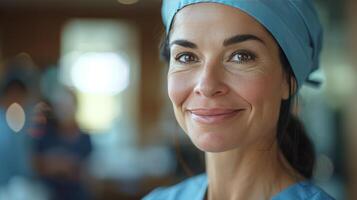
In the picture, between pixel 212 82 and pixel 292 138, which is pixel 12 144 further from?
pixel 212 82

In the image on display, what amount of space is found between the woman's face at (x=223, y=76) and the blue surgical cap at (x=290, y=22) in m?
0.01

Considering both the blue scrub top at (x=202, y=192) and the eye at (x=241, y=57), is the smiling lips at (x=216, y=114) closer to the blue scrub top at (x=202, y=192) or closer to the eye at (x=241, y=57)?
the eye at (x=241, y=57)

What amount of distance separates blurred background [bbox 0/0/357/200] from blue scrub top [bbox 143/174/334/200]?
6.94ft

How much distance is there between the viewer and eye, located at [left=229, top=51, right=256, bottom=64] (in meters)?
0.84

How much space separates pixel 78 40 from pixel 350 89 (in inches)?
117

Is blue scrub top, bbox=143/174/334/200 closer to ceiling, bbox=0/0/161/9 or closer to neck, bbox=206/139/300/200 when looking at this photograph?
neck, bbox=206/139/300/200

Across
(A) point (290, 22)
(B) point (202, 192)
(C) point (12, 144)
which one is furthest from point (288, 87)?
(C) point (12, 144)

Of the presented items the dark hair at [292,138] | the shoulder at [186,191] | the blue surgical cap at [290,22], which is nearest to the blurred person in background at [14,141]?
the shoulder at [186,191]

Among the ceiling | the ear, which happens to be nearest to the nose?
the ear

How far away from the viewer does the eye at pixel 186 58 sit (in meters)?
0.87

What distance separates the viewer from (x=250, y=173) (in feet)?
3.12

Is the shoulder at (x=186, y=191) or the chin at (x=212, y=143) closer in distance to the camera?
the chin at (x=212, y=143)

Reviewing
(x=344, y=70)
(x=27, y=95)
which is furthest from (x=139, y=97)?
(x=27, y=95)

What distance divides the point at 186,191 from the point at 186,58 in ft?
0.96
